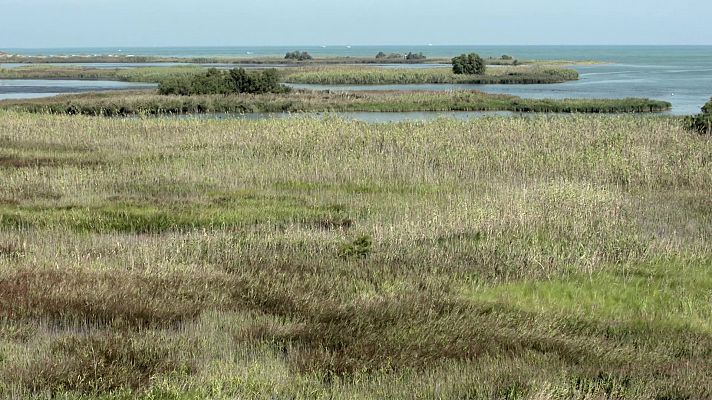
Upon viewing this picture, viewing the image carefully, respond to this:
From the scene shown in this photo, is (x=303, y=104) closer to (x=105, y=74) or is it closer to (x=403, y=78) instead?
(x=403, y=78)

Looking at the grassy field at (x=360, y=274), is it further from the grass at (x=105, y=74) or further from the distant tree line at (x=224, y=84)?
the grass at (x=105, y=74)

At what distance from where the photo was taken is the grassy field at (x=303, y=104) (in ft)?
165

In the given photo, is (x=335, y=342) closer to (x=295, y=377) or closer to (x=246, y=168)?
(x=295, y=377)

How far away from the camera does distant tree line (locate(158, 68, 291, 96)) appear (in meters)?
59.1

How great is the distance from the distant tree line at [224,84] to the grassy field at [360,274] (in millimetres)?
34786

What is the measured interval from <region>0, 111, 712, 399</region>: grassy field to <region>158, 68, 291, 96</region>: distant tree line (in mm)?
34786

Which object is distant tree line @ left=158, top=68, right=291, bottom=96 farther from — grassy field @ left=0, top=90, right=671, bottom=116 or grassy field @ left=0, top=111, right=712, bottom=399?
grassy field @ left=0, top=111, right=712, bottom=399

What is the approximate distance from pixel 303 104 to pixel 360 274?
4192cm

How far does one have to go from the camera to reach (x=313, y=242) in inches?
562

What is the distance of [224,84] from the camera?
199 feet

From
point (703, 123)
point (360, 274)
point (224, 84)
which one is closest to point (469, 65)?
point (224, 84)

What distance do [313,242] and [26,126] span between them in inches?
815

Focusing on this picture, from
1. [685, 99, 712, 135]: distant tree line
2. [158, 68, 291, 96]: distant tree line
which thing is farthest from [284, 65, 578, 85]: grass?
[685, 99, 712, 135]: distant tree line


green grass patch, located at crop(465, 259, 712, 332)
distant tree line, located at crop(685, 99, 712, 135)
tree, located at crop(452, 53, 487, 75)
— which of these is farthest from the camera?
tree, located at crop(452, 53, 487, 75)
